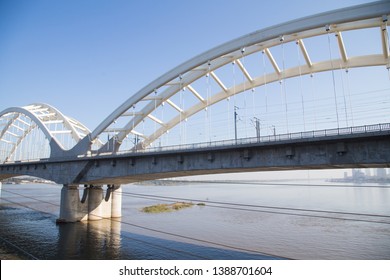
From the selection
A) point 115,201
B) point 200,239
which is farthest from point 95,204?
point 200,239

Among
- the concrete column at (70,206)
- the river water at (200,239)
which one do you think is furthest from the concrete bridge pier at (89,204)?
the river water at (200,239)

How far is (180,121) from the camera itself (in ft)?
100

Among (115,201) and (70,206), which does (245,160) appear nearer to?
(115,201)

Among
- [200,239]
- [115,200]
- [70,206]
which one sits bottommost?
[200,239]

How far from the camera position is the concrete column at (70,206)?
30328 mm

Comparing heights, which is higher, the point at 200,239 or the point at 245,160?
the point at 245,160

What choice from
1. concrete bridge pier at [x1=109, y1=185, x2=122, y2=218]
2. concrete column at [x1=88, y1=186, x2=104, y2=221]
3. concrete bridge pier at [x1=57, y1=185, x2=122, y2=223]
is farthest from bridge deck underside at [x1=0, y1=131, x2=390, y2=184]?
concrete bridge pier at [x1=109, y1=185, x2=122, y2=218]

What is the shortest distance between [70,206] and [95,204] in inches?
114

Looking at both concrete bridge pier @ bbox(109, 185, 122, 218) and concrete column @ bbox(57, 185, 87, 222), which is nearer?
concrete column @ bbox(57, 185, 87, 222)

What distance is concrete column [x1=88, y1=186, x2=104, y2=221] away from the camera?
1270 inches

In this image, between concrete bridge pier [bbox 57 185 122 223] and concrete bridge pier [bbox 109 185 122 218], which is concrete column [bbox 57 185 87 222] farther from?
concrete bridge pier [bbox 109 185 122 218]

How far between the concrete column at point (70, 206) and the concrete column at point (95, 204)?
1054 millimetres

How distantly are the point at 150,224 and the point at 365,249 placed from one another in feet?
66.7

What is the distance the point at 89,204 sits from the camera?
3253 cm
